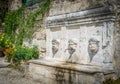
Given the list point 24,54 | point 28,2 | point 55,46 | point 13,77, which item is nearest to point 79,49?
point 55,46

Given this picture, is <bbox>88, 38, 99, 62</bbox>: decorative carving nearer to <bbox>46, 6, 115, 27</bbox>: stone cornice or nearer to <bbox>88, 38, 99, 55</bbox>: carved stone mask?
<bbox>88, 38, 99, 55</bbox>: carved stone mask

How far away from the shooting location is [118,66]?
489 cm

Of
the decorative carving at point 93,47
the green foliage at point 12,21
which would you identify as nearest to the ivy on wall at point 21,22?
the green foliage at point 12,21

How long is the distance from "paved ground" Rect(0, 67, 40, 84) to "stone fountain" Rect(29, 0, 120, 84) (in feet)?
0.94

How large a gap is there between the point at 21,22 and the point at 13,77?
3125 millimetres

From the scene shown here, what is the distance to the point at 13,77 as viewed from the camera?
6750 mm

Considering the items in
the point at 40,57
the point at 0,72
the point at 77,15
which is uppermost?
the point at 77,15

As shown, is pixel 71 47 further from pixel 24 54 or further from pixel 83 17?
pixel 24 54

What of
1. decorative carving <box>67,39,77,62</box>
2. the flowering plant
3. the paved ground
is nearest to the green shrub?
the paved ground

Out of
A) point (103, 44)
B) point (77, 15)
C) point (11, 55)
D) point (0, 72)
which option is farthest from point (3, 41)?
point (103, 44)

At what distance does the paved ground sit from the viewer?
630cm

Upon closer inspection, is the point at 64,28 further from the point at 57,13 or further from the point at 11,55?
the point at 11,55

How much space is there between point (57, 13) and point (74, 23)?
1.15 m

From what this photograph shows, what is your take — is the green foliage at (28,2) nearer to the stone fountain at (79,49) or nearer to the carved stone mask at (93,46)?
the stone fountain at (79,49)
